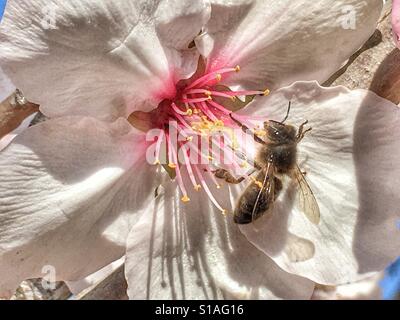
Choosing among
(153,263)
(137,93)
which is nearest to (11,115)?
(137,93)

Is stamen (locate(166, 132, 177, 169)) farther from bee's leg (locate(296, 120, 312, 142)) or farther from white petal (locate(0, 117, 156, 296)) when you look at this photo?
bee's leg (locate(296, 120, 312, 142))

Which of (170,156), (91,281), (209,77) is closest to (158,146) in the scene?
(170,156)

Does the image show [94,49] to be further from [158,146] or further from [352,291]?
[352,291]

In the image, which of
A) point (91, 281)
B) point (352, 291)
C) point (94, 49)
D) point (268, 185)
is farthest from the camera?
point (352, 291)

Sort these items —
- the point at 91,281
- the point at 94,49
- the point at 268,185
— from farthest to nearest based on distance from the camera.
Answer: the point at 91,281, the point at 268,185, the point at 94,49
